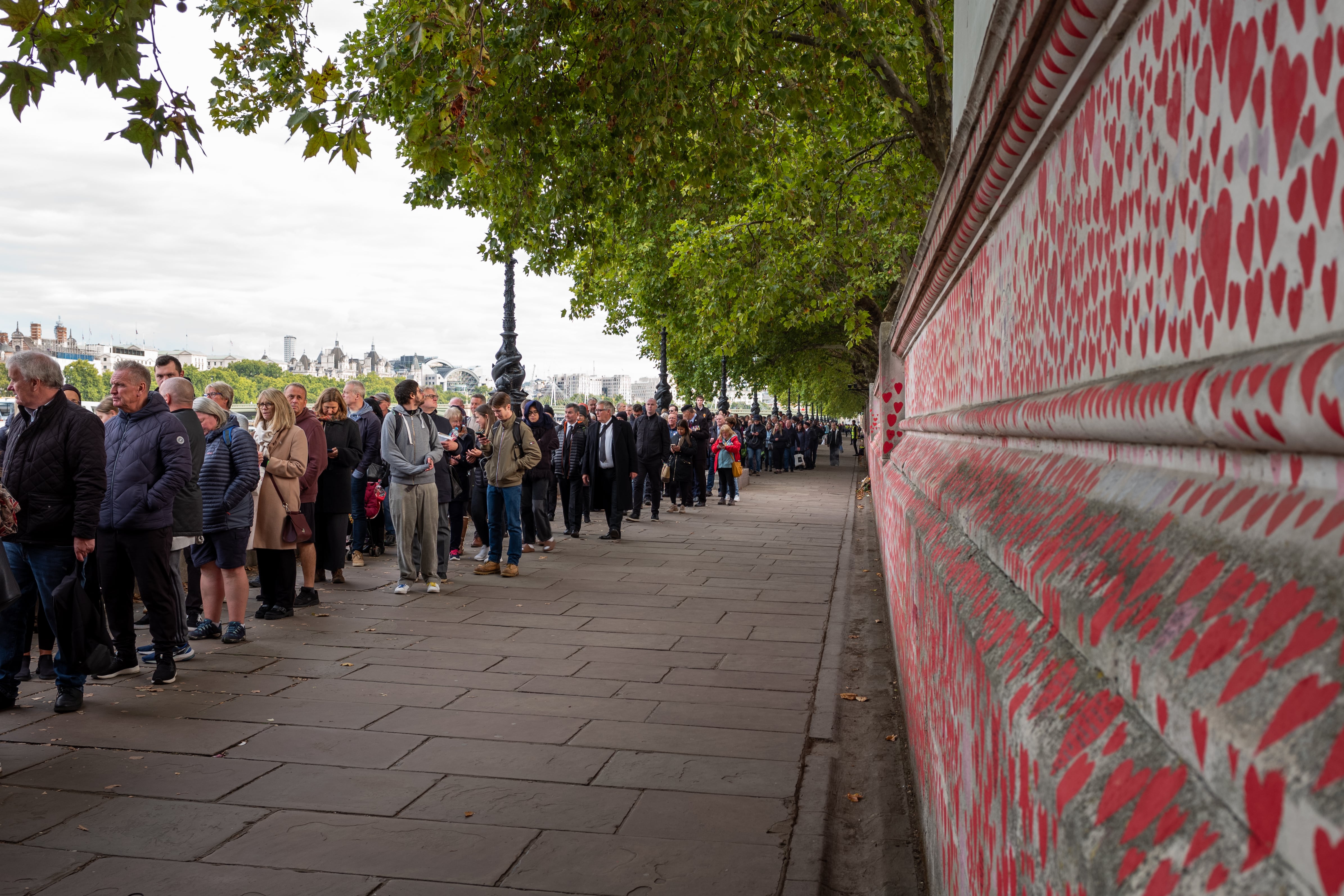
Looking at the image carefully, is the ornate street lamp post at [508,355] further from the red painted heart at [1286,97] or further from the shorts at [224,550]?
the red painted heart at [1286,97]

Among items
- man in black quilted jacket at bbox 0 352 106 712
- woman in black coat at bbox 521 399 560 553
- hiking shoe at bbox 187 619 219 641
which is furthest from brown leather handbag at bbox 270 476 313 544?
woman in black coat at bbox 521 399 560 553

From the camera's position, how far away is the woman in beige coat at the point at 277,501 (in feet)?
28.5

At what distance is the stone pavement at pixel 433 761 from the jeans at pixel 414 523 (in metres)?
0.91

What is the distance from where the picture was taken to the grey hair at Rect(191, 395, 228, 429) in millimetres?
8047

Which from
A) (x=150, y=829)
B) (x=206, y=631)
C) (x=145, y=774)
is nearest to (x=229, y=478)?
(x=206, y=631)

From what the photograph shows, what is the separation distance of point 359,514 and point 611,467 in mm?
4242

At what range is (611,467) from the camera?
608 inches

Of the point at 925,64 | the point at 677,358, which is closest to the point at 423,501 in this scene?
the point at 925,64

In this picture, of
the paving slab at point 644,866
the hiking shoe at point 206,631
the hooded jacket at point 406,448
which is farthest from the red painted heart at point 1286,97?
the hooded jacket at point 406,448

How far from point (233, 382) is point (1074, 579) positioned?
168 ft

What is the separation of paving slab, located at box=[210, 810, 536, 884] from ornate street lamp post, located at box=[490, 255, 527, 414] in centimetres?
1090

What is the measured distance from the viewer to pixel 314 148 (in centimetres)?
515

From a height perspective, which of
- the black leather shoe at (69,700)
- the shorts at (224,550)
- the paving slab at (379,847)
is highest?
the shorts at (224,550)

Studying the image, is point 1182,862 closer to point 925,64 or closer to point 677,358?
point 925,64
